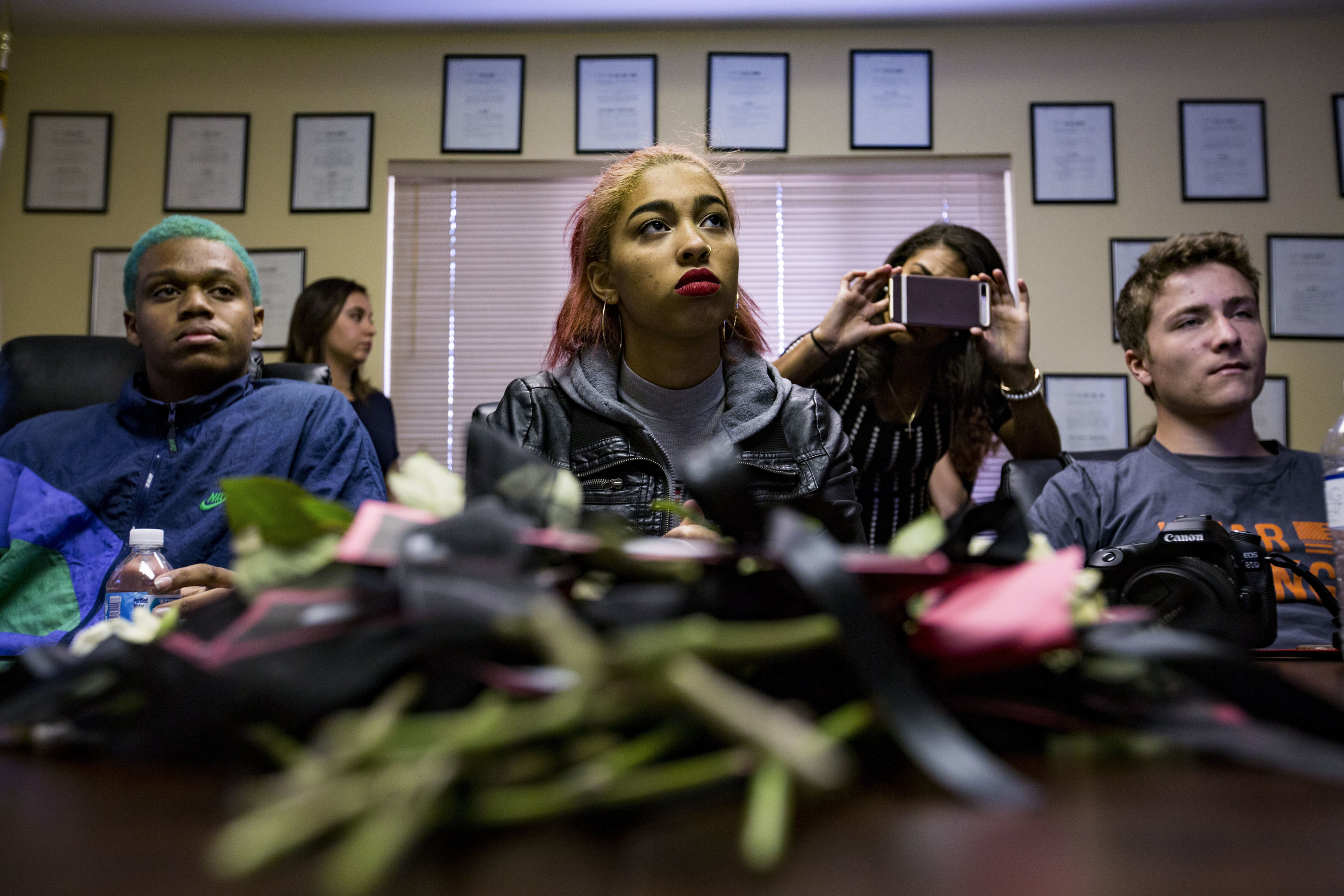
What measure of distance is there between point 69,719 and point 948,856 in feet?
0.97

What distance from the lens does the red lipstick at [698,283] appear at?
1359 millimetres

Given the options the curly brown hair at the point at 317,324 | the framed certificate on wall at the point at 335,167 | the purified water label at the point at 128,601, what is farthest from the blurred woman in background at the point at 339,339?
the purified water label at the point at 128,601

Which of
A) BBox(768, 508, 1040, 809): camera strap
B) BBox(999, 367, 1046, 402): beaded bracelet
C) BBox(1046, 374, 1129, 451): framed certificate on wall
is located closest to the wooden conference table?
BBox(768, 508, 1040, 809): camera strap

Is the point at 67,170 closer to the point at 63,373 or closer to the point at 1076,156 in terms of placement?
the point at 63,373

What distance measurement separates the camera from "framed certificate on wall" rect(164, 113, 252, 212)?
3.51m

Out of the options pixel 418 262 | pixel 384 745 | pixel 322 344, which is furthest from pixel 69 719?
pixel 418 262

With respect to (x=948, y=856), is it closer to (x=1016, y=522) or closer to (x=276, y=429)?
(x=1016, y=522)

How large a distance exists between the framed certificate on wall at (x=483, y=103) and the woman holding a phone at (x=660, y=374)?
2.09m

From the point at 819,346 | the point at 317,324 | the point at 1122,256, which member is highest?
the point at 1122,256

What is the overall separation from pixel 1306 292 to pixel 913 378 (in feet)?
7.09

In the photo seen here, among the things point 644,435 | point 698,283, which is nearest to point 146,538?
point 644,435

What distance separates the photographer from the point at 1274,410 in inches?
127

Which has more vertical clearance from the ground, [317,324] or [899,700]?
[317,324]

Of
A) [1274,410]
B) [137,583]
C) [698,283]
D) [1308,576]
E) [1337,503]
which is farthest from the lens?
[1274,410]
